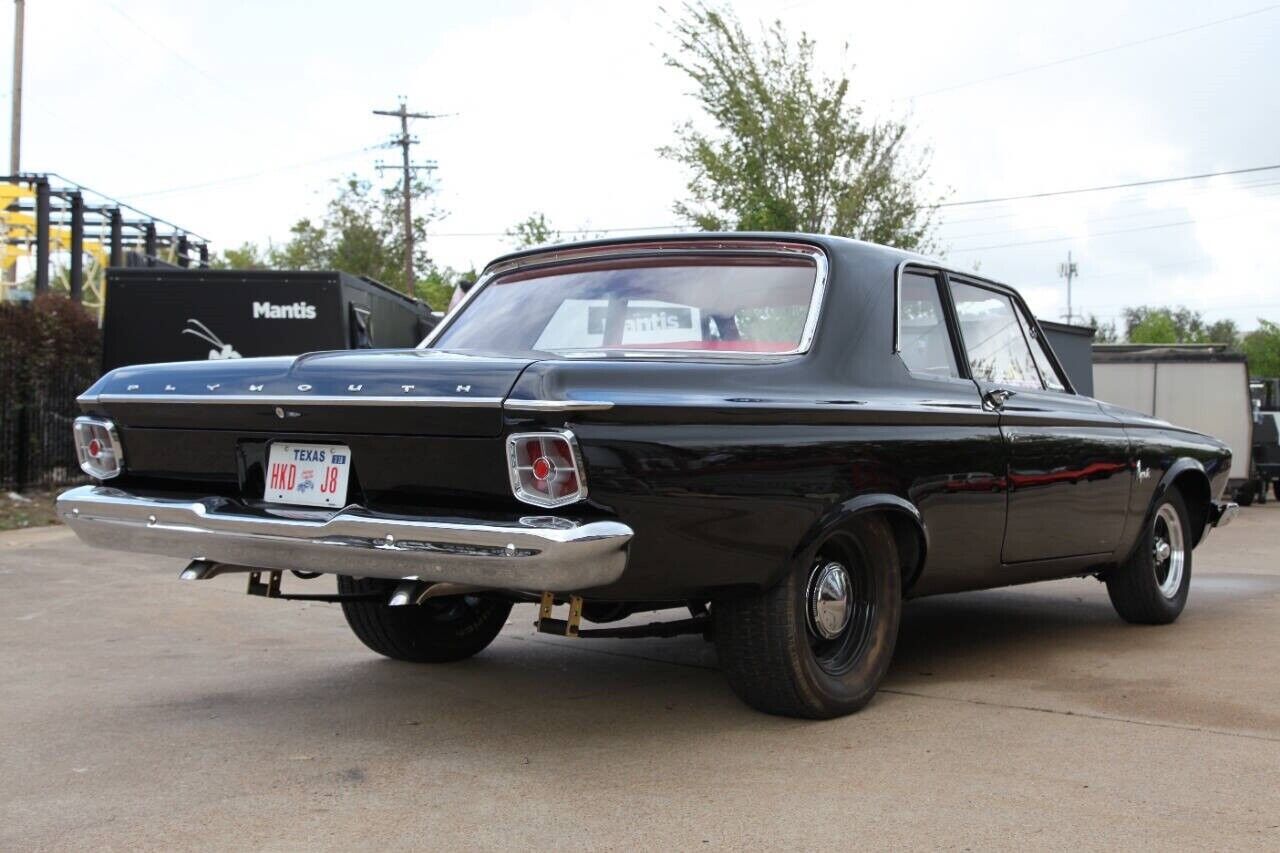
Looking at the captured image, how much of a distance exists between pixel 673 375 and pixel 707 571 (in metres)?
0.57

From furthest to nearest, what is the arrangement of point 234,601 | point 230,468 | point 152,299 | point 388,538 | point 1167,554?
point 152,299
point 234,601
point 1167,554
point 230,468
point 388,538

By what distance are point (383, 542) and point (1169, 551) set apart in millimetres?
4550

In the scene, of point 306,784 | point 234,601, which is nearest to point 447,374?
point 306,784

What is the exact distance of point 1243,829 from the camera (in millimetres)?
3387

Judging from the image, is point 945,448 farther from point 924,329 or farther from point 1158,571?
point 1158,571

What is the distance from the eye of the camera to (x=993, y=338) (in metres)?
5.77

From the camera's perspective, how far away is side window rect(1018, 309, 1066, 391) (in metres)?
6.13

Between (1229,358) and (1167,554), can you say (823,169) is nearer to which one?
(1229,358)

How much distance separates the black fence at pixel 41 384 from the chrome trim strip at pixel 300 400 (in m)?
11.2

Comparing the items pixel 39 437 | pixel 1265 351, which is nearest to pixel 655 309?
pixel 39 437

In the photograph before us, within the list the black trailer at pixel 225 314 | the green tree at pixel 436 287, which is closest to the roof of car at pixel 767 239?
the black trailer at pixel 225 314

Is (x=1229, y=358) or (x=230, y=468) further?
(x=1229, y=358)

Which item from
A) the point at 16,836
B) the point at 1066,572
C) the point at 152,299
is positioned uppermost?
the point at 152,299

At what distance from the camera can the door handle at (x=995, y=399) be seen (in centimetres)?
526
